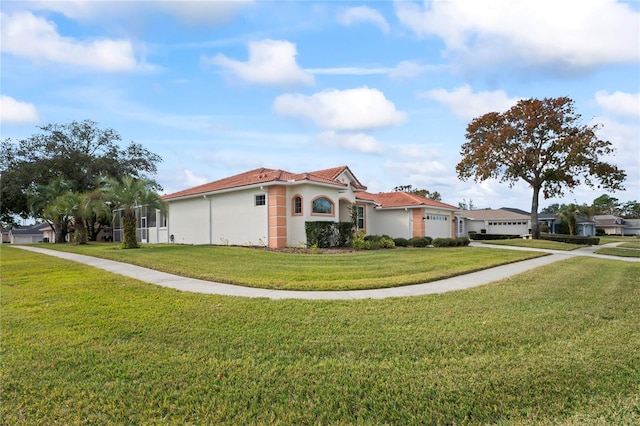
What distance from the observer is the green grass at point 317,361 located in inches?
120

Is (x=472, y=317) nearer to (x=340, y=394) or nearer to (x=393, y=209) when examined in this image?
(x=340, y=394)

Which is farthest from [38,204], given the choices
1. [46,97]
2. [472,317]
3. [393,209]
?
[472,317]

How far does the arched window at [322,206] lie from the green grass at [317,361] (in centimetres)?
1233

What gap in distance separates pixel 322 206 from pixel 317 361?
1553 centimetres

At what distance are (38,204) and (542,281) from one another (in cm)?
3398

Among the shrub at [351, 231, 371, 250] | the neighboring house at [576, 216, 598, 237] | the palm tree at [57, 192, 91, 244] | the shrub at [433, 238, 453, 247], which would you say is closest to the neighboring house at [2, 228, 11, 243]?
the palm tree at [57, 192, 91, 244]

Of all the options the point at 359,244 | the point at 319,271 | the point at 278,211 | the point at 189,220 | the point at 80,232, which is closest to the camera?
the point at 319,271

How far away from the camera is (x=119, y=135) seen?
35.8m

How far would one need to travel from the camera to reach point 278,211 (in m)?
18.5

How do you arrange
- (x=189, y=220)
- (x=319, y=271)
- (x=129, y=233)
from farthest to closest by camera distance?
(x=189, y=220) → (x=129, y=233) → (x=319, y=271)

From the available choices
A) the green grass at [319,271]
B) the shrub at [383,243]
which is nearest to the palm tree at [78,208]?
the green grass at [319,271]

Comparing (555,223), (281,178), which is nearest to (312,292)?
(281,178)

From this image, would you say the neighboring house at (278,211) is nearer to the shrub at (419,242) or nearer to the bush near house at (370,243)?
the bush near house at (370,243)

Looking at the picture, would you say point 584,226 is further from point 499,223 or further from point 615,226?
point 615,226
